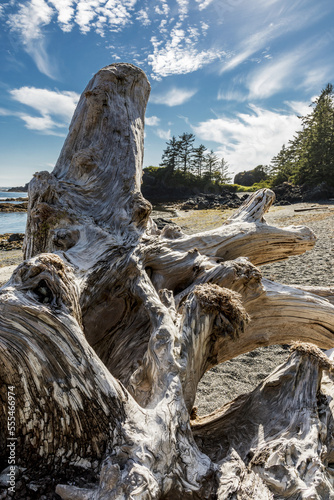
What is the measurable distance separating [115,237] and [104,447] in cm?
218

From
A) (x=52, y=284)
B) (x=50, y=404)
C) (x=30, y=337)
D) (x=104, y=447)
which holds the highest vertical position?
(x=52, y=284)

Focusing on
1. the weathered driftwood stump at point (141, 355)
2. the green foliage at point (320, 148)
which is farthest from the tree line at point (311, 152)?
the weathered driftwood stump at point (141, 355)

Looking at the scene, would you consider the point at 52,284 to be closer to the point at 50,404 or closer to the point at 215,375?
the point at 50,404

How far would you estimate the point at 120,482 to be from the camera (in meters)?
1.53

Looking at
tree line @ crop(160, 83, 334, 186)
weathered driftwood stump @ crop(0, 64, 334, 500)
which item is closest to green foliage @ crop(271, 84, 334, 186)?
tree line @ crop(160, 83, 334, 186)

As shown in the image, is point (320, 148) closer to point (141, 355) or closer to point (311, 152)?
point (311, 152)

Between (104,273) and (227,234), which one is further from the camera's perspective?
(227,234)

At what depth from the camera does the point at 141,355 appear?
2834 mm

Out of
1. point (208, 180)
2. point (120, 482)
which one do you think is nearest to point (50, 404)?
point (120, 482)

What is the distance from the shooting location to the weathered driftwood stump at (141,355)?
1.81 metres

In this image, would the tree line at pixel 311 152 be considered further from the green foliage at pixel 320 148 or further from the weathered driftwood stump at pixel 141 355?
the weathered driftwood stump at pixel 141 355

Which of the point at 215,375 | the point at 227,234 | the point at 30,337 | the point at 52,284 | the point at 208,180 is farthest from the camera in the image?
the point at 208,180

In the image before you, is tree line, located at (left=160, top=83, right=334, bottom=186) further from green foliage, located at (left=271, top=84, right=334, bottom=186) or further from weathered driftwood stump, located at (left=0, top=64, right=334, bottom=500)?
weathered driftwood stump, located at (left=0, top=64, right=334, bottom=500)

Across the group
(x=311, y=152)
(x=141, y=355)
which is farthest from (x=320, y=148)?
(x=141, y=355)
